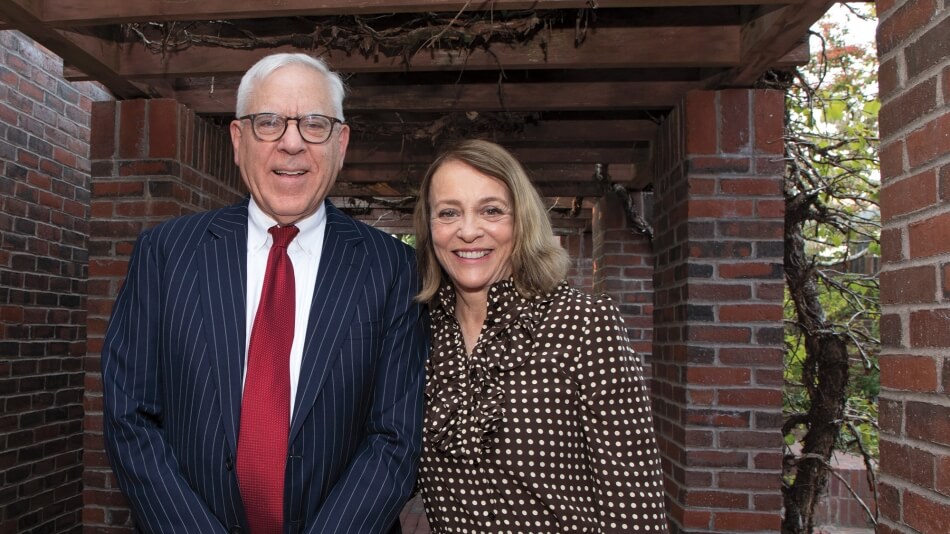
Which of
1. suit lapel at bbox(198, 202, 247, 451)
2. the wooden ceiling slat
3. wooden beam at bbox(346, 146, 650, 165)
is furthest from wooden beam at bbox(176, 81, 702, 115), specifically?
suit lapel at bbox(198, 202, 247, 451)

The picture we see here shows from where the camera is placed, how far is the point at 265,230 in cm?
190

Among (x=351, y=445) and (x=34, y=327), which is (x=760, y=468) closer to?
(x=351, y=445)

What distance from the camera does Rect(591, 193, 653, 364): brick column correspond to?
5906 millimetres

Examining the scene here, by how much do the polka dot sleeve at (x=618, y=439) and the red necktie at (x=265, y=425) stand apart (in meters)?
0.70

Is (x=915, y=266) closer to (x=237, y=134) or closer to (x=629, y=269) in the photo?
(x=237, y=134)

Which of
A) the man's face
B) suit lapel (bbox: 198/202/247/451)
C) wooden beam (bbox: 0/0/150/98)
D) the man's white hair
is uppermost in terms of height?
wooden beam (bbox: 0/0/150/98)

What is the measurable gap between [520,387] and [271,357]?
1.95 ft

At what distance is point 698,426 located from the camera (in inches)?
128

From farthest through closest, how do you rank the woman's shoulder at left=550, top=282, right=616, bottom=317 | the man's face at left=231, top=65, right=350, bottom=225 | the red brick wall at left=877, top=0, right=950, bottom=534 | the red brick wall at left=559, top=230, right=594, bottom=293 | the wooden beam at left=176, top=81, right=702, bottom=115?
1. the red brick wall at left=559, top=230, right=594, bottom=293
2. the wooden beam at left=176, top=81, right=702, bottom=115
3. the man's face at left=231, top=65, right=350, bottom=225
4. the woman's shoulder at left=550, top=282, right=616, bottom=317
5. the red brick wall at left=877, top=0, right=950, bottom=534

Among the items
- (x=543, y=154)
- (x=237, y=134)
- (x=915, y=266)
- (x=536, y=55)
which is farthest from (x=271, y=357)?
(x=543, y=154)

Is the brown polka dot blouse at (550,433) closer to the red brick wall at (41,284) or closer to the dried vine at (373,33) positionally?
the dried vine at (373,33)

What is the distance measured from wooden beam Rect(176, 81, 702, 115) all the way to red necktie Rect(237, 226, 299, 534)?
6.74 feet

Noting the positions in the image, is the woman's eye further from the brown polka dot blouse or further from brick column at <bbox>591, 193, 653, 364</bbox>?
brick column at <bbox>591, 193, 653, 364</bbox>

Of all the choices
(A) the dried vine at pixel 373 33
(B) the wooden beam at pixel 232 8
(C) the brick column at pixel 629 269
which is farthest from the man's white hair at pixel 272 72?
(C) the brick column at pixel 629 269
